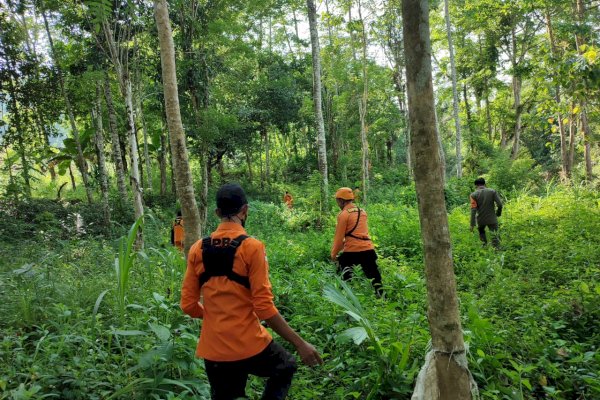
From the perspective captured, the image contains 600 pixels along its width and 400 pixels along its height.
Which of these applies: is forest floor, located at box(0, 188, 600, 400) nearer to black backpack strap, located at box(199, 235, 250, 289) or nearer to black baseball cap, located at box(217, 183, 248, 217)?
black backpack strap, located at box(199, 235, 250, 289)

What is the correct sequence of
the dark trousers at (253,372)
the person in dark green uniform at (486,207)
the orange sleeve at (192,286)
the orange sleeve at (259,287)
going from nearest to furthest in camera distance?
1. the orange sleeve at (259,287)
2. the dark trousers at (253,372)
3. the orange sleeve at (192,286)
4. the person in dark green uniform at (486,207)

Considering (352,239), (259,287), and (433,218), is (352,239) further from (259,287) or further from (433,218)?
(259,287)

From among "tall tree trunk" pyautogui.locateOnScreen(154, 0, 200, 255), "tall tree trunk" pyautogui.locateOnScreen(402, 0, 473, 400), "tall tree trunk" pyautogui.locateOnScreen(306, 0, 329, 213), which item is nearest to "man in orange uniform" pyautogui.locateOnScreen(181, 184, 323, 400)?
"tall tree trunk" pyautogui.locateOnScreen(402, 0, 473, 400)

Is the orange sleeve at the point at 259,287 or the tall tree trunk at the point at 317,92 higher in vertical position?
the tall tree trunk at the point at 317,92

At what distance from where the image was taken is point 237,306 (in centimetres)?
253

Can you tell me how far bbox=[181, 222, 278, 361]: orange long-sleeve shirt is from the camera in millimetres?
2469

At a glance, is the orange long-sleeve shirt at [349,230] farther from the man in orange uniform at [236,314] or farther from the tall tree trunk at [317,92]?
the tall tree trunk at [317,92]


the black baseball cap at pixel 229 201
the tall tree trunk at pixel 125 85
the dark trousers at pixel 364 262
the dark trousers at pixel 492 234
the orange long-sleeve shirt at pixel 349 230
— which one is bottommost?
the dark trousers at pixel 492 234

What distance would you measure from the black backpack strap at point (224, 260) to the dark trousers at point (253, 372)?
0.50m

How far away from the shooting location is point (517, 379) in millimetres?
3041

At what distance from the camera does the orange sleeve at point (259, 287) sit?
2.45 m

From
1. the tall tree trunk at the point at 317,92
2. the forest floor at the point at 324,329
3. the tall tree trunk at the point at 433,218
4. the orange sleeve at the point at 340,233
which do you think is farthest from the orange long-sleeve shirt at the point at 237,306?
the tall tree trunk at the point at 317,92

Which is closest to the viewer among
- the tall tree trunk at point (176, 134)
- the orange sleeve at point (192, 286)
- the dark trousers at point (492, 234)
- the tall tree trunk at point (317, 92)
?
the orange sleeve at point (192, 286)

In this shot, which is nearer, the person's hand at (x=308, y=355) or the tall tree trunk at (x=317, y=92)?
the person's hand at (x=308, y=355)
